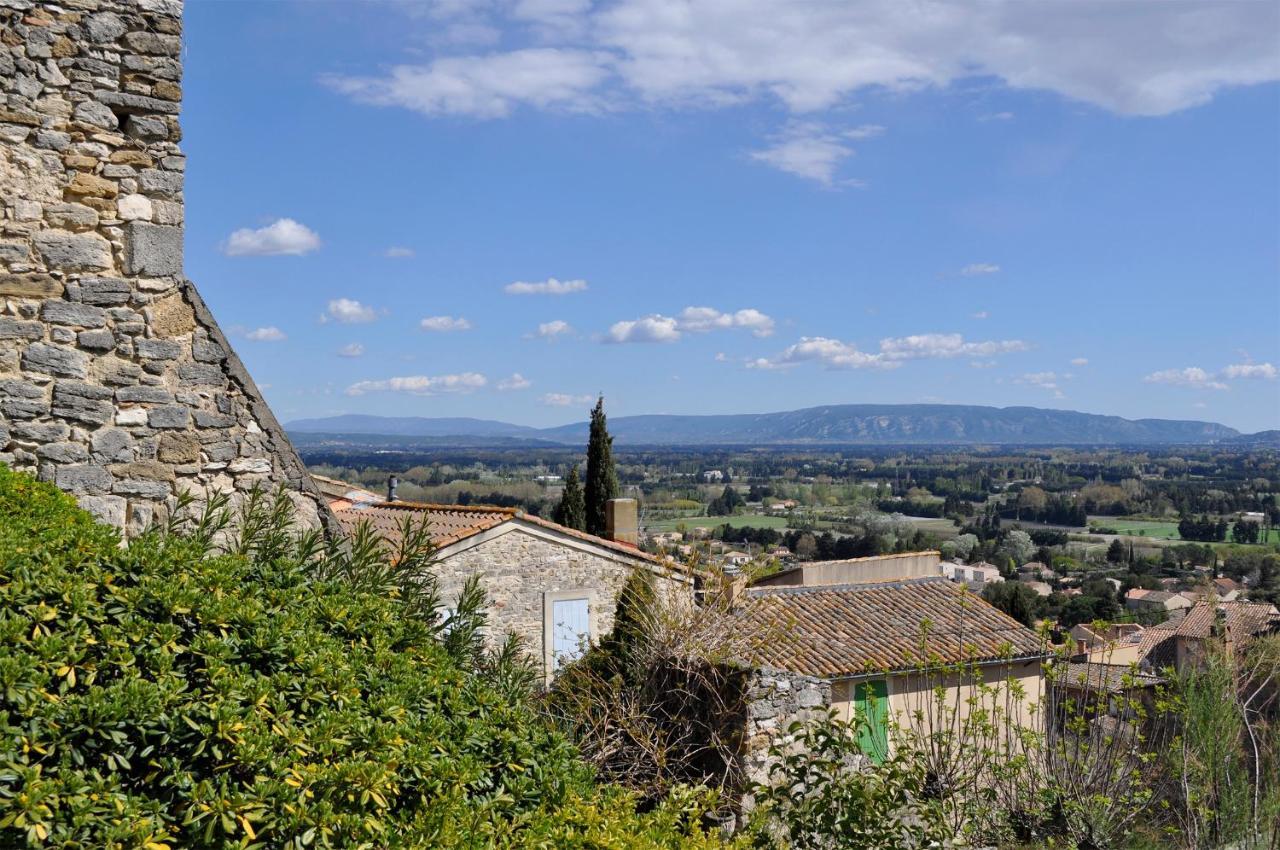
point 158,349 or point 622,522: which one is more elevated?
point 158,349

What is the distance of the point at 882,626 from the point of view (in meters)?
15.5

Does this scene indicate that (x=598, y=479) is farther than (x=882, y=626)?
Yes

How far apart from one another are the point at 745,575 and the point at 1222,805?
3243mm

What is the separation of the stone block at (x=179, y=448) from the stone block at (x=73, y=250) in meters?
1.05

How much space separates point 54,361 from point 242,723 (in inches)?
147

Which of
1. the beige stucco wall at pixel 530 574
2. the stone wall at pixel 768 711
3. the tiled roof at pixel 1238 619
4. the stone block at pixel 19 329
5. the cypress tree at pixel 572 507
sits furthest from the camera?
the cypress tree at pixel 572 507

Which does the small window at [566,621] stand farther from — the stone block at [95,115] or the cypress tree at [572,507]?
the cypress tree at [572,507]

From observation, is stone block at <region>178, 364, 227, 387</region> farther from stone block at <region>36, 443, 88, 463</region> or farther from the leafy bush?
the leafy bush

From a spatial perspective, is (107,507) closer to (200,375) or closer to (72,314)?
(200,375)

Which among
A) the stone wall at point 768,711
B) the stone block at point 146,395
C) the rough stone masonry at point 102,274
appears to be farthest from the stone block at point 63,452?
the stone wall at point 768,711

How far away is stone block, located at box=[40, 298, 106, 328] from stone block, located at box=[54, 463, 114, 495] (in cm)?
81

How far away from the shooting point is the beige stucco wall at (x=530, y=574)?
14.2 meters

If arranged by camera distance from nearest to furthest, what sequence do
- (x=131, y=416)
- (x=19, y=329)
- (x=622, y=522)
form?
(x=19, y=329), (x=131, y=416), (x=622, y=522)

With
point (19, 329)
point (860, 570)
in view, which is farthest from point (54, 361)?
point (860, 570)
